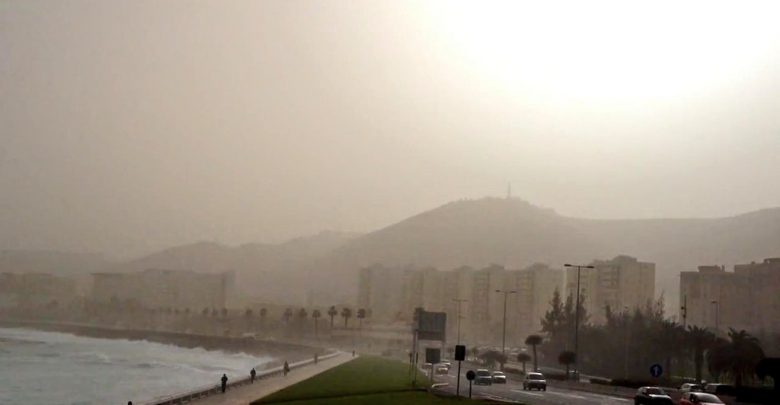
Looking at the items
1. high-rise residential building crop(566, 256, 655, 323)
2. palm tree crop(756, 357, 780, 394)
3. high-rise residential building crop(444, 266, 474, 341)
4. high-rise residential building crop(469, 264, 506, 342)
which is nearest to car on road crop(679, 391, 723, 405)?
palm tree crop(756, 357, 780, 394)

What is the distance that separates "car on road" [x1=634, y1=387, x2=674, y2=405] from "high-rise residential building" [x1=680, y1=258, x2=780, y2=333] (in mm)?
75552

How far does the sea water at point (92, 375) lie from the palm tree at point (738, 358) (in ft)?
104

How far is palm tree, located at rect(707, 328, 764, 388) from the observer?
51.7 m

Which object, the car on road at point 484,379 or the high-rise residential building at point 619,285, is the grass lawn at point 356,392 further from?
the high-rise residential building at point 619,285

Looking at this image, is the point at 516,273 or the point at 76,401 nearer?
the point at 76,401

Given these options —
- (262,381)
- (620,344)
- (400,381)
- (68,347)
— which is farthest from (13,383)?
(68,347)

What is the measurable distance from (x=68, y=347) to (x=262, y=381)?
8920cm

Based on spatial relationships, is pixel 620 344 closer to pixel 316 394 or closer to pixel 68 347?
pixel 316 394

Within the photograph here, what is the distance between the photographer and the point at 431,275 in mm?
198000

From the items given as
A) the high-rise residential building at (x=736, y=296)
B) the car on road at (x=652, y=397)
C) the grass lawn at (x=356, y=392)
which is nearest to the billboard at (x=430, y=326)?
the grass lawn at (x=356, y=392)

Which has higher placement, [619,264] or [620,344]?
[619,264]

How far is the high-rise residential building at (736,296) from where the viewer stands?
11469 cm

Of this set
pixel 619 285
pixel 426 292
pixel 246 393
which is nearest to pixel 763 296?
pixel 619 285

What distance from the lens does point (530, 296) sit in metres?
164
